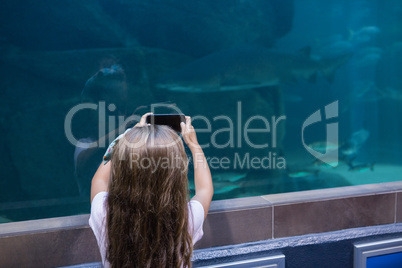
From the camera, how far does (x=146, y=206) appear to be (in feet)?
2.74

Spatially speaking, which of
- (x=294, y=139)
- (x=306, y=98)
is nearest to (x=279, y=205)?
(x=294, y=139)

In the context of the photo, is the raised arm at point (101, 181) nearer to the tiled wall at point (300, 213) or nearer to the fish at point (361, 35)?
the tiled wall at point (300, 213)

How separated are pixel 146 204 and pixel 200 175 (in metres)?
0.23

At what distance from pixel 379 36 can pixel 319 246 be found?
24.8 metres

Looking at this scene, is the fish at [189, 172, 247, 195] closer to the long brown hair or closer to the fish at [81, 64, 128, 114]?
the fish at [81, 64, 128, 114]

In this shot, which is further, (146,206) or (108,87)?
(108,87)

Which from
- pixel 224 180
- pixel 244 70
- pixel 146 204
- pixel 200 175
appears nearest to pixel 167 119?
pixel 200 175

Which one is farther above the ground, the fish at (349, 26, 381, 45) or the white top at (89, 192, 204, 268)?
the fish at (349, 26, 381, 45)

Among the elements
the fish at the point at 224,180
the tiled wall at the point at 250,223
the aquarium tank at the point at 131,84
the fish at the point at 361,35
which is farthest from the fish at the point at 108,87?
the fish at the point at 361,35

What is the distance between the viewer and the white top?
87cm

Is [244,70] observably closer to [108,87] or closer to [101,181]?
[108,87]

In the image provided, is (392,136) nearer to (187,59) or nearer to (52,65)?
(187,59)

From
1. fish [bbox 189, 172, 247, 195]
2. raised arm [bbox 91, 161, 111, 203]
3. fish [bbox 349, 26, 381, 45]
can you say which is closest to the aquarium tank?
fish [bbox 189, 172, 247, 195]

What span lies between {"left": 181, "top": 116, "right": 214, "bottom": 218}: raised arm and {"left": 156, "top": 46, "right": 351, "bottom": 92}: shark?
5407 millimetres
